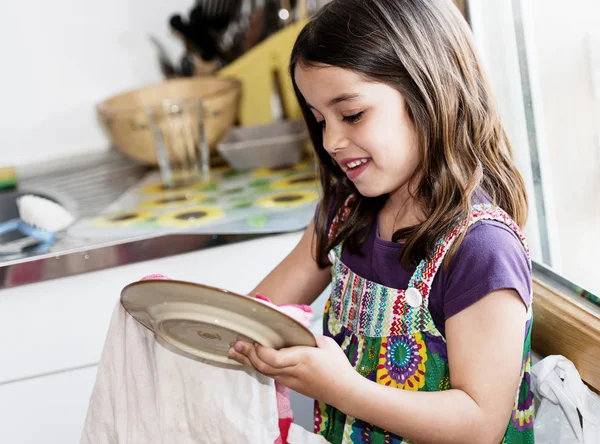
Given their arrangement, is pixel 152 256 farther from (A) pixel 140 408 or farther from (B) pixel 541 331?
(B) pixel 541 331

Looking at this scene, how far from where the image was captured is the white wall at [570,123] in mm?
941

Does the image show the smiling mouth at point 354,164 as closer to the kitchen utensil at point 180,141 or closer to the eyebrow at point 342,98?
the eyebrow at point 342,98

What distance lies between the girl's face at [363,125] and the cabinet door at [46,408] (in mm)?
587

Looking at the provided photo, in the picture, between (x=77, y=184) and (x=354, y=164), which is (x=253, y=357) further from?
(x=77, y=184)

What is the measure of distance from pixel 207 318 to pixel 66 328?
1.67 feet

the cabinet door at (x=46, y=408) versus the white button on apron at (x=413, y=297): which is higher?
the white button on apron at (x=413, y=297)

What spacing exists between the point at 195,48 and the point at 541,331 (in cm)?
106

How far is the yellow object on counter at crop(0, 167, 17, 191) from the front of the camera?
153 centimetres

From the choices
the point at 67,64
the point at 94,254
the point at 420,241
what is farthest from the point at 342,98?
the point at 67,64

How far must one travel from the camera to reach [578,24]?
3.05ft

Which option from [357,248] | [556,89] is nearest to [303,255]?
[357,248]

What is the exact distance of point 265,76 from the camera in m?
1.69

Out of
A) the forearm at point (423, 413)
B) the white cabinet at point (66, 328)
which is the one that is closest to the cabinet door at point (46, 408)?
the white cabinet at point (66, 328)

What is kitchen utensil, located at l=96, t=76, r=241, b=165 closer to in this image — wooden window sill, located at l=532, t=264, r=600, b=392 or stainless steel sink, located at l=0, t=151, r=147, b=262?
stainless steel sink, located at l=0, t=151, r=147, b=262
